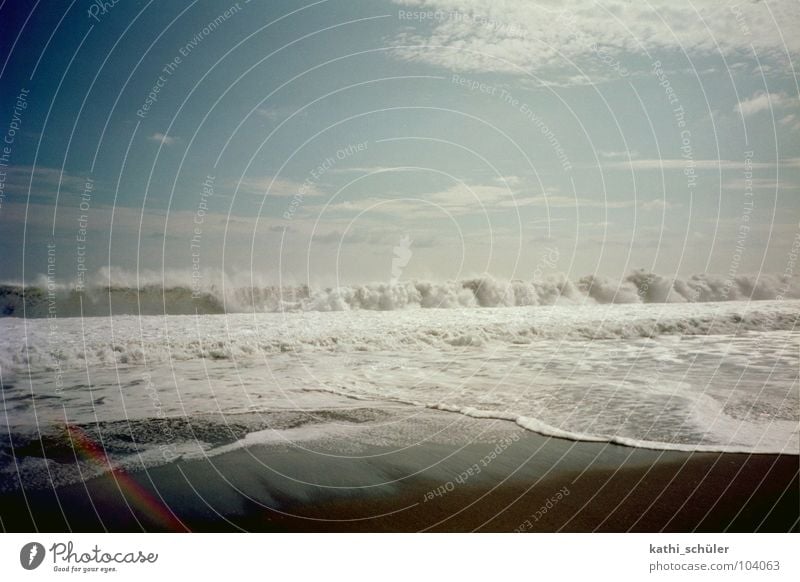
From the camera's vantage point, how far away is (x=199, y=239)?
6.33 m

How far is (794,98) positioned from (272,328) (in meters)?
5.43

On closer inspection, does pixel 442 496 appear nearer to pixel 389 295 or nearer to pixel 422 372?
pixel 422 372

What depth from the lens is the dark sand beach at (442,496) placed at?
4.71m

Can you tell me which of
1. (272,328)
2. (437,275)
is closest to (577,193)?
(437,275)

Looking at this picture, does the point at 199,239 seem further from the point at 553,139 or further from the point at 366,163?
the point at 553,139

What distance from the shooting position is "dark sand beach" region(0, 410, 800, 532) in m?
4.71

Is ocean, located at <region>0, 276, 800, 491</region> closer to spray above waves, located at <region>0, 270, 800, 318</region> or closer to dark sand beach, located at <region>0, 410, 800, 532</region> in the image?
spray above waves, located at <region>0, 270, 800, 318</region>
